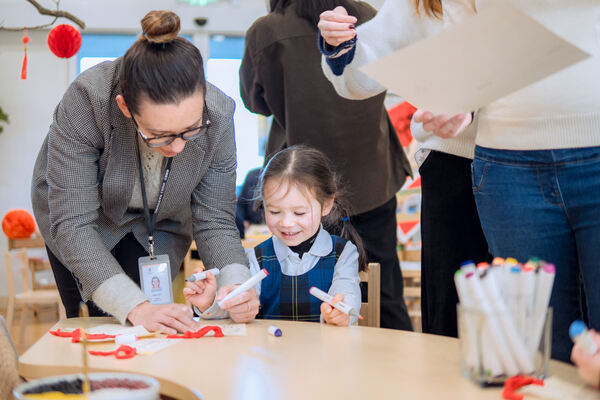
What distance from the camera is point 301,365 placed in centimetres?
113

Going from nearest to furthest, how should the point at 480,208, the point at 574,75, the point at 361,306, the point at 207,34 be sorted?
the point at 574,75, the point at 480,208, the point at 361,306, the point at 207,34

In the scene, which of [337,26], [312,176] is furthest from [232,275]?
[337,26]

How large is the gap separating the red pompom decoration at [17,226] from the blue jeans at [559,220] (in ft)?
19.4

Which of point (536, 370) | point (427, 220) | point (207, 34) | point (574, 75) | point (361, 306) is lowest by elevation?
point (361, 306)

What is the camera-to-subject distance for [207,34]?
24.2ft

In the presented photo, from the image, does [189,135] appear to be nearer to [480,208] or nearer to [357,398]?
[480,208]

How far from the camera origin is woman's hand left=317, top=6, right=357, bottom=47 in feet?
4.70

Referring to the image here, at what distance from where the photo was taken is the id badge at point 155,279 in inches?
67.2

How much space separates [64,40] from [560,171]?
3.04m

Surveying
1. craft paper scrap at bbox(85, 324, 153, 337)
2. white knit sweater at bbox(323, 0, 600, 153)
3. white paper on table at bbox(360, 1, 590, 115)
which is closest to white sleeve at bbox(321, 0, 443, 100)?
white knit sweater at bbox(323, 0, 600, 153)

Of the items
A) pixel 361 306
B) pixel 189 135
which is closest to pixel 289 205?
pixel 361 306

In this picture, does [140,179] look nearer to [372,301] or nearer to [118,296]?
[118,296]

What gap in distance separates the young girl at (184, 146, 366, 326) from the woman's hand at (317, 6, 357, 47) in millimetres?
618

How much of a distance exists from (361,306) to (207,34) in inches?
237
